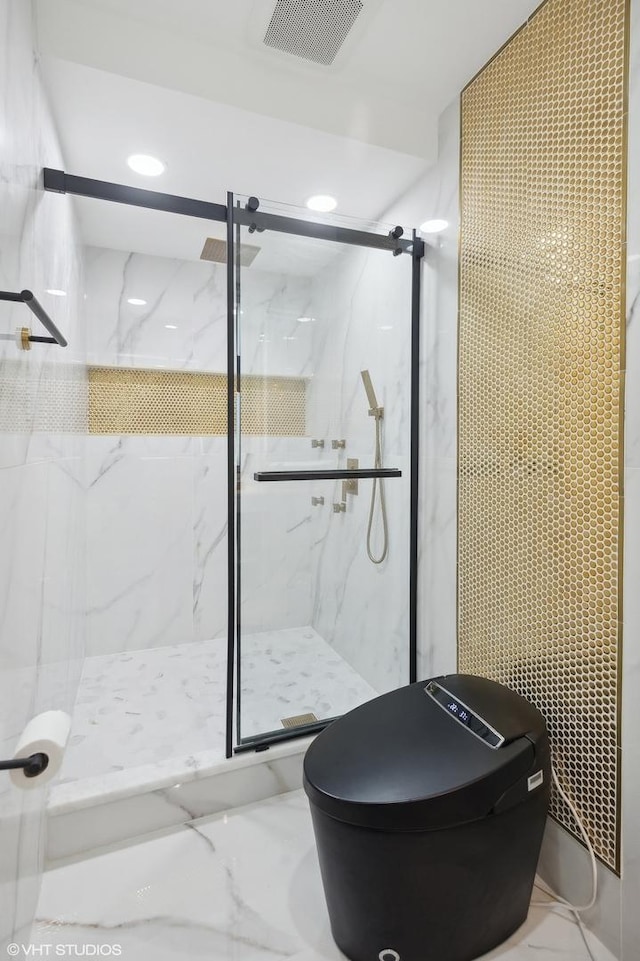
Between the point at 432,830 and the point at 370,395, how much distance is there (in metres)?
1.43

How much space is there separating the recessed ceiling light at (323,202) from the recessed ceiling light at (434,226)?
46 cm

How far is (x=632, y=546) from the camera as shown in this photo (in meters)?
1.07

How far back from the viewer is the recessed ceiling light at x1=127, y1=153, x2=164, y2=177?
5.78 feet

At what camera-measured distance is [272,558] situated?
5.74 feet

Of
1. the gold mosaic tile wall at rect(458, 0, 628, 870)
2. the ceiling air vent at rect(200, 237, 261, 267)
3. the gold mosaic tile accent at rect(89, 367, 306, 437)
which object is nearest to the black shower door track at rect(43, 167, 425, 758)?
the gold mosaic tile wall at rect(458, 0, 628, 870)

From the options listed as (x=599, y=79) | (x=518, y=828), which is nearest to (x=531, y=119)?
(x=599, y=79)

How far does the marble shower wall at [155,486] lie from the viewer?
2602mm

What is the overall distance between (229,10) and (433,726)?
2.07 meters

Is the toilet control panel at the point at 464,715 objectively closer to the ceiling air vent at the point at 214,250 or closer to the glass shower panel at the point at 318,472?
the glass shower panel at the point at 318,472

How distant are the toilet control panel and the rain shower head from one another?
1040mm

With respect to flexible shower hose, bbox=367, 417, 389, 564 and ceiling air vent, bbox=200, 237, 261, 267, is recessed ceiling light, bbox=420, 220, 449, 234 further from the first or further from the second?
ceiling air vent, bbox=200, 237, 261, 267

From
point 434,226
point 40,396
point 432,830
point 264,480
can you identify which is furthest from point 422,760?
point 434,226

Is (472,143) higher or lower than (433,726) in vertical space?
higher

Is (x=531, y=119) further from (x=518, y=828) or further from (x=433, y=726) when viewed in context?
(x=518, y=828)
